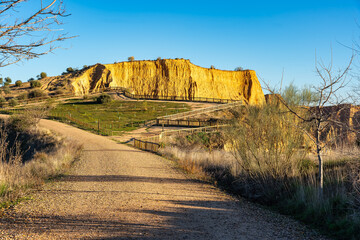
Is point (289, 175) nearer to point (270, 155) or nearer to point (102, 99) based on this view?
point (270, 155)

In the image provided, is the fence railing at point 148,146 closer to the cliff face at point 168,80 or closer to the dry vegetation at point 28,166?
the dry vegetation at point 28,166

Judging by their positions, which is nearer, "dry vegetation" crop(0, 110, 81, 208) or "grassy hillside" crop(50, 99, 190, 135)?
"dry vegetation" crop(0, 110, 81, 208)

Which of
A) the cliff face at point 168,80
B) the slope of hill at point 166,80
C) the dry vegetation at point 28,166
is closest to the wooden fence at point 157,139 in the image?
the dry vegetation at point 28,166

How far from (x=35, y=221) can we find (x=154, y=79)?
73.7 meters

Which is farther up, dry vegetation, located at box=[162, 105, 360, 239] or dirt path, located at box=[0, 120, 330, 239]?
dry vegetation, located at box=[162, 105, 360, 239]

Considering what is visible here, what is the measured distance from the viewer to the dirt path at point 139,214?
5539 millimetres

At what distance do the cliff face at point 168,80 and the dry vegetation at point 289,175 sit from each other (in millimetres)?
63780

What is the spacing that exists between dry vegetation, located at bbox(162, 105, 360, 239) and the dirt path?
819mm

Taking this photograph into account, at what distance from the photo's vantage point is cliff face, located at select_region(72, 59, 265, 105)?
7062cm

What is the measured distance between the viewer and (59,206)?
712cm

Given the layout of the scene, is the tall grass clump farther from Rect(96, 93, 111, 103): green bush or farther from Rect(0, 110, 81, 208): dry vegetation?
Rect(96, 93, 111, 103): green bush

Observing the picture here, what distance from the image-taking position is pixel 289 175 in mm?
8578

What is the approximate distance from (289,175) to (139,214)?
16.6ft

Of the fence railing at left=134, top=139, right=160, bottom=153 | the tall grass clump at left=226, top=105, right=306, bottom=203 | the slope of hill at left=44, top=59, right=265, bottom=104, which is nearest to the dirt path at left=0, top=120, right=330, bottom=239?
the tall grass clump at left=226, top=105, right=306, bottom=203
